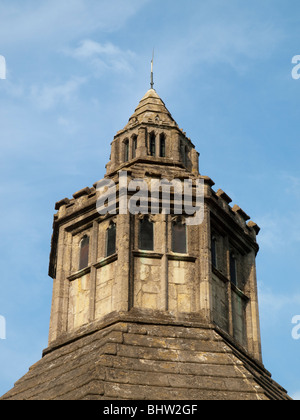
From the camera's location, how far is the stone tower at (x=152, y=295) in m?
25.4

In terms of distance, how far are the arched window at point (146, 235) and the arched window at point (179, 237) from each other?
606 mm

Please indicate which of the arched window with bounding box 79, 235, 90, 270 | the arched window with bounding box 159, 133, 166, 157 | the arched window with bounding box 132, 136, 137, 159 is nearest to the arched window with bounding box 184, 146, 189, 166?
the arched window with bounding box 159, 133, 166, 157

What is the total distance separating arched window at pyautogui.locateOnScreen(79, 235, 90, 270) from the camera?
30.4m

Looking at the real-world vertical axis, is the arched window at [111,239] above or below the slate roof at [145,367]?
above

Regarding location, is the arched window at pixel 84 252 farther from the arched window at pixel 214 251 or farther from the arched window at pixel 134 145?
the arched window at pixel 214 251

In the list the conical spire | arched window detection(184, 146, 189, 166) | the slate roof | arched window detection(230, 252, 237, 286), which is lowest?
the slate roof

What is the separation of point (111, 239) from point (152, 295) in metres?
2.32

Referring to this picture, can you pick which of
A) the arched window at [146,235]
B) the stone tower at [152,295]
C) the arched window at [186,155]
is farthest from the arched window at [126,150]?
the arched window at [146,235]

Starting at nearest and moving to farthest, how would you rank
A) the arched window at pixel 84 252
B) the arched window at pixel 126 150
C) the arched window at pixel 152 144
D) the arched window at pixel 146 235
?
the arched window at pixel 146 235 < the arched window at pixel 84 252 < the arched window at pixel 152 144 < the arched window at pixel 126 150

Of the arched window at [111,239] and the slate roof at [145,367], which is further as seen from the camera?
the arched window at [111,239]

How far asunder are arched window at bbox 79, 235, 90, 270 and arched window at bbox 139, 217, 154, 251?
1.76 metres

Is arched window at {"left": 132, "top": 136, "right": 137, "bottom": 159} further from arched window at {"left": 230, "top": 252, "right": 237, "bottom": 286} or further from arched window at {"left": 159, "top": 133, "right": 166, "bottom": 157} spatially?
arched window at {"left": 230, "top": 252, "right": 237, "bottom": 286}

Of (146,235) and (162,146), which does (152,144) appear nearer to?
(162,146)
